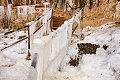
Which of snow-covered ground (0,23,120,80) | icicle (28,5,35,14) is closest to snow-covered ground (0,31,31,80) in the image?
snow-covered ground (0,23,120,80)

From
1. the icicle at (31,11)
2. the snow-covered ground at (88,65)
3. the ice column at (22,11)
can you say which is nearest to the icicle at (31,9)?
the icicle at (31,11)

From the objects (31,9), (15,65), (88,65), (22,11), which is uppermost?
(31,9)

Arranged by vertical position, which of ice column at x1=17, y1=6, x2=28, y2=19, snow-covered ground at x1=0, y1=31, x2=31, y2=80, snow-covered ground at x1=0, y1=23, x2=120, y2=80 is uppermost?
ice column at x1=17, y1=6, x2=28, y2=19

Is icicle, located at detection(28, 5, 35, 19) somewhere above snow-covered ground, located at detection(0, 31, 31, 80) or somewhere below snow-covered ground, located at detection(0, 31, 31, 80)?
above

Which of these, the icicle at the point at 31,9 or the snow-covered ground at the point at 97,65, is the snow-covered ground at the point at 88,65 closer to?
the snow-covered ground at the point at 97,65

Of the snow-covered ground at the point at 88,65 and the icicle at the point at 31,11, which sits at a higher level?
the icicle at the point at 31,11

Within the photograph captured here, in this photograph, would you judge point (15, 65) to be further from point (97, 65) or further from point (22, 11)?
point (22, 11)

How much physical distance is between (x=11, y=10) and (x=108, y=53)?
32.9 feet

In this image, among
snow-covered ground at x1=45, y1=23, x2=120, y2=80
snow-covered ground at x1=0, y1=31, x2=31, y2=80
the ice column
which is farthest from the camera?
the ice column

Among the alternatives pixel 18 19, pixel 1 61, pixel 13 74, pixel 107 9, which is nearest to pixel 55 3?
pixel 18 19

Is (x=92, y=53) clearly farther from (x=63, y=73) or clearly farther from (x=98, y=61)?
(x=63, y=73)

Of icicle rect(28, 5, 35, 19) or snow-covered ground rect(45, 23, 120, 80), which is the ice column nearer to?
icicle rect(28, 5, 35, 19)

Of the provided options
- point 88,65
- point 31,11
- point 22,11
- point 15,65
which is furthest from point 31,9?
point 88,65

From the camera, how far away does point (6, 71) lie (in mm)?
4938
